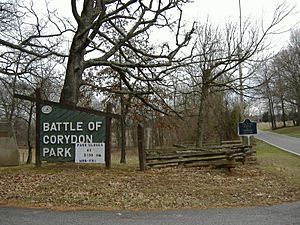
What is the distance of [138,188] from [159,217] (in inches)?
134

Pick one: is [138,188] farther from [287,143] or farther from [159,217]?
[287,143]

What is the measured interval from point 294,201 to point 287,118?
3516 inches

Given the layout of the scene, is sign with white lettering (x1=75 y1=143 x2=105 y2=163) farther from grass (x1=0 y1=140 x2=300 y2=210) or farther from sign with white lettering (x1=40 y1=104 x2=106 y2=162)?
grass (x1=0 y1=140 x2=300 y2=210)

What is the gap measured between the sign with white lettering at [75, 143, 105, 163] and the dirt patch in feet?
1.34

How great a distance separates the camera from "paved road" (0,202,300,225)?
7.82 meters

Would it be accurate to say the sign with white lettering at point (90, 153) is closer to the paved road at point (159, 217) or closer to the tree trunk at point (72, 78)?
the tree trunk at point (72, 78)

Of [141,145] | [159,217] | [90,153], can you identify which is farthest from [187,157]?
[159,217]

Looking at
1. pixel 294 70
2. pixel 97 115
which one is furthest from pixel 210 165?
pixel 294 70

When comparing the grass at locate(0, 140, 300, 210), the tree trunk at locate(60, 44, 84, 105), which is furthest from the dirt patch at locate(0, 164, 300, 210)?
the tree trunk at locate(60, 44, 84, 105)

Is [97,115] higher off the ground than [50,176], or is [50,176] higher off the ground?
[97,115]

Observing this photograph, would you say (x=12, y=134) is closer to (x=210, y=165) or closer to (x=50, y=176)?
(x=50, y=176)

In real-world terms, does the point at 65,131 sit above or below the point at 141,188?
above

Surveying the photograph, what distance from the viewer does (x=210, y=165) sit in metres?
16.9

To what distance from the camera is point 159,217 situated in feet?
27.3
